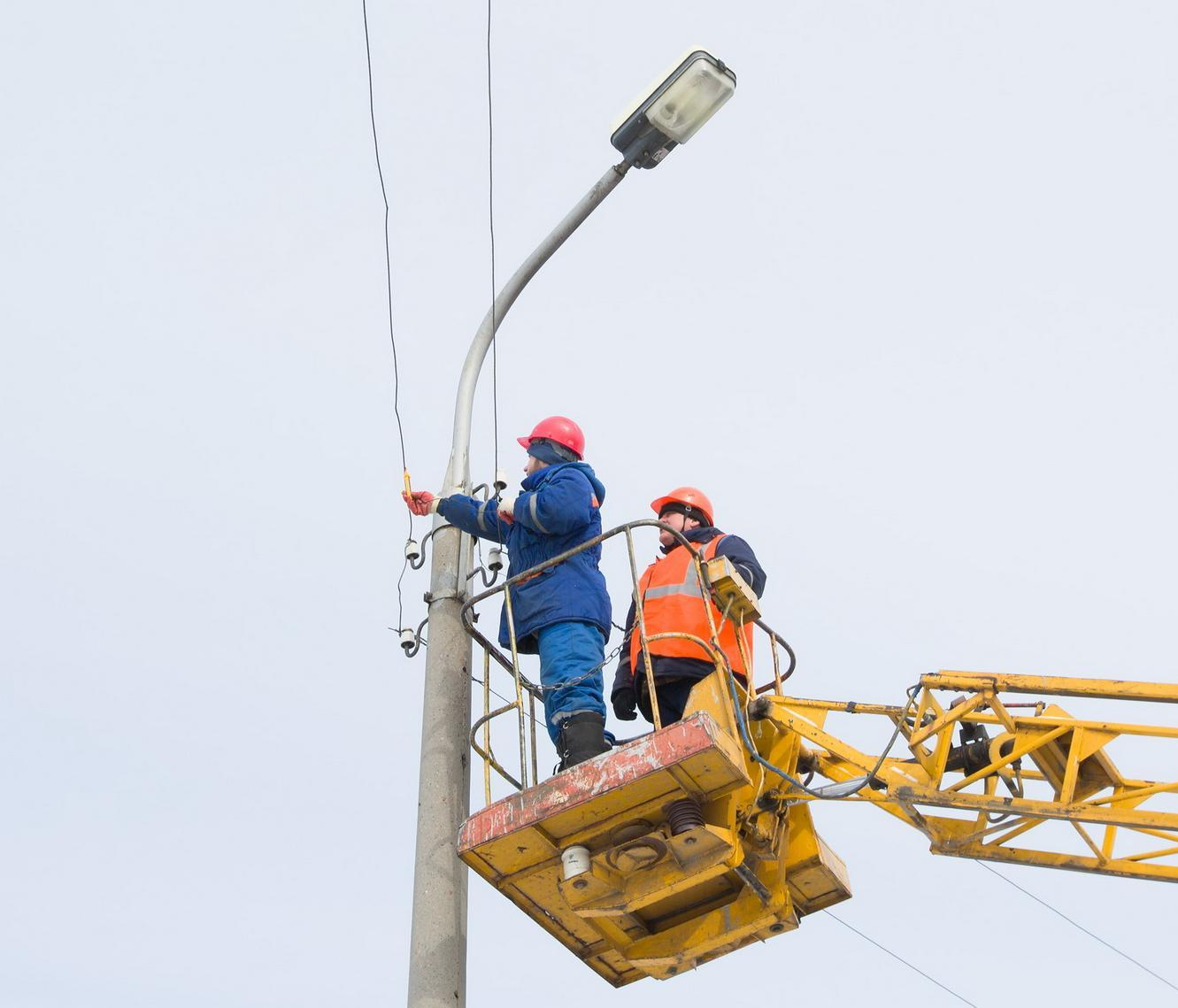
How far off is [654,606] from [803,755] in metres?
1.14

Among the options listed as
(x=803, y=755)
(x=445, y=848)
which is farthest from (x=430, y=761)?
(x=803, y=755)

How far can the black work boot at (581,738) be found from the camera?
9.05m

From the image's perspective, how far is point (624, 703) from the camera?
10.1m

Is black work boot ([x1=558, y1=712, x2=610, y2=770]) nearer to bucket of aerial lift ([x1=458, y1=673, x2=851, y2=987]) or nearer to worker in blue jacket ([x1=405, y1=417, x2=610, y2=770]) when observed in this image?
worker in blue jacket ([x1=405, y1=417, x2=610, y2=770])

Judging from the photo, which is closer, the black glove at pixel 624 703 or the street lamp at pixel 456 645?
the street lamp at pixel 456 645

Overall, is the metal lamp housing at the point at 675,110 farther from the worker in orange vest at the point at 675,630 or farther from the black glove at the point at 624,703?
the black glove at the point at 624,703

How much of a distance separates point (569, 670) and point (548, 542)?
887 mm

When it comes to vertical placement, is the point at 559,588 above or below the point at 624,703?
above

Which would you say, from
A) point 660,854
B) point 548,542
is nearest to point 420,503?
point 548,542

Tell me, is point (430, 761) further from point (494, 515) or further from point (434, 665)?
point (494, 515)

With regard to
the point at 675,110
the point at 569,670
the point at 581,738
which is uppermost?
the point at 675,110

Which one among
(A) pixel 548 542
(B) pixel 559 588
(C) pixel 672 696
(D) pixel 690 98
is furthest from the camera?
(D) pixel 690 98

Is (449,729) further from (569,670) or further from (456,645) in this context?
(569,670)

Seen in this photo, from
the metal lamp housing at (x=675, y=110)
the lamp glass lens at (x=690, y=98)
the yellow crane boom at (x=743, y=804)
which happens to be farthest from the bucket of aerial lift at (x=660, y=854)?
the lamp glass lens at (x=690, y=98)
